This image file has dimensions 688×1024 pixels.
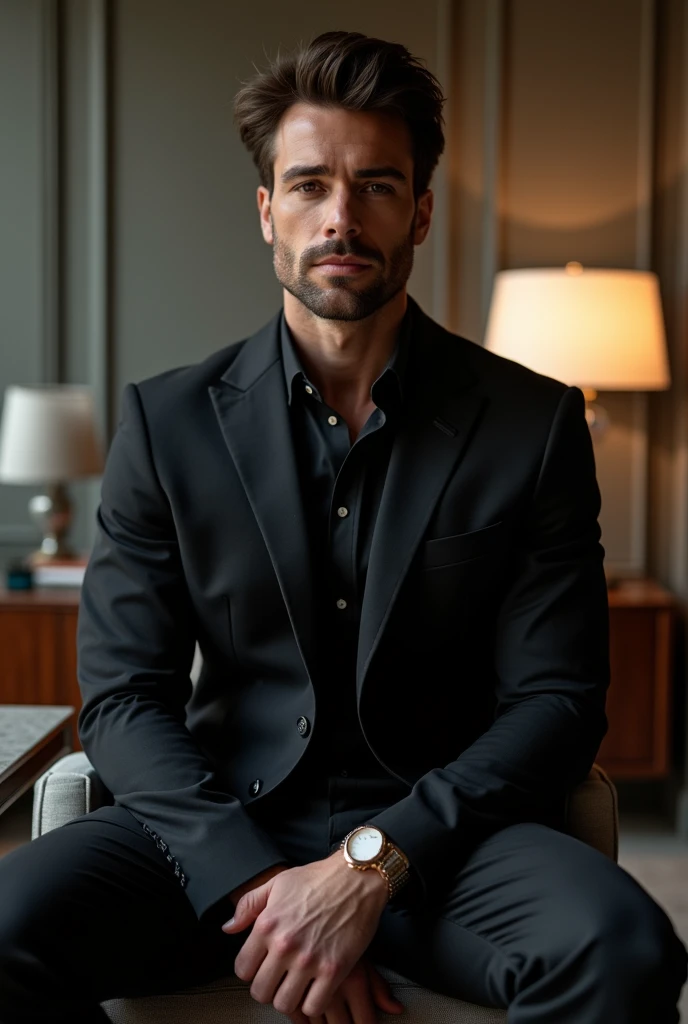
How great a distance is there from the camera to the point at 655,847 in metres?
3.24

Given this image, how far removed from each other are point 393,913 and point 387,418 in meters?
0.67

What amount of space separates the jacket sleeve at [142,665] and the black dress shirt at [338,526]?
0.17 meters

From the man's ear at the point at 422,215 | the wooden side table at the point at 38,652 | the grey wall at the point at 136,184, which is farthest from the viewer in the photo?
the grey wall at the point at 136,184

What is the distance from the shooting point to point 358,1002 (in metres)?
1.33

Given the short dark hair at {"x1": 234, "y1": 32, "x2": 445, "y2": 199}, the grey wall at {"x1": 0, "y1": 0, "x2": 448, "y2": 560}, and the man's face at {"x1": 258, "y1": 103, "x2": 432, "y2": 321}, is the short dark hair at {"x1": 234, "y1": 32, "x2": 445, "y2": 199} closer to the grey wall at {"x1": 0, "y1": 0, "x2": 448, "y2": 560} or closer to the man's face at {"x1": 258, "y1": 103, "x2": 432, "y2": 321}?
the man's face at {"x1": 258, "y1": 103, "x2": 432, "y2": 321}

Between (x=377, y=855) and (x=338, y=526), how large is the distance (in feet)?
1.53

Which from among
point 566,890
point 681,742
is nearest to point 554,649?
point 566,890

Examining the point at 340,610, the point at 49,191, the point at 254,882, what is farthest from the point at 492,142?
the point at 254,882

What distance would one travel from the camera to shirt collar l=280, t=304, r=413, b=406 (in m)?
1.71

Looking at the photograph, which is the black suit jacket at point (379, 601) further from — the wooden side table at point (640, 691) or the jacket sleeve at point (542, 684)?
the wooden side table at point (640, 691)

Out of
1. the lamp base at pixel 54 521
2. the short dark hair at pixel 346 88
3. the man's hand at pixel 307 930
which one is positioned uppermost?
the short dark hair at pixel 346 88

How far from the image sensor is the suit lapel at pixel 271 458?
1.59 m

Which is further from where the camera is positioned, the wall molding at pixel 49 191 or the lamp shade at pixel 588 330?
the wall molding at pixel 49 191

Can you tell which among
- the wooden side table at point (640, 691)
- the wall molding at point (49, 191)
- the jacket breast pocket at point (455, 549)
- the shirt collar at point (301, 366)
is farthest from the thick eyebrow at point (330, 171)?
the wall molding at point (49, 191)
